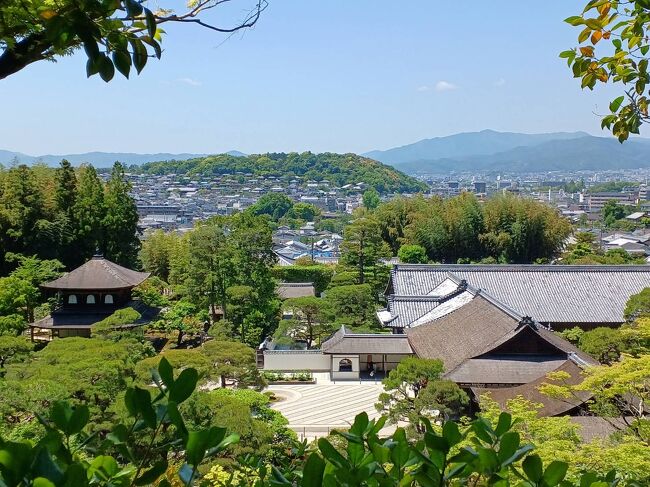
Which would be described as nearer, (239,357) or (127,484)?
(127,484)

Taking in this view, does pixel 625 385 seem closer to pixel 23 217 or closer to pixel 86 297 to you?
pixel 86 297

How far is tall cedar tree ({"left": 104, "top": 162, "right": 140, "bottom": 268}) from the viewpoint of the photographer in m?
22.7

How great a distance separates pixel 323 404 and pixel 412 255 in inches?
589

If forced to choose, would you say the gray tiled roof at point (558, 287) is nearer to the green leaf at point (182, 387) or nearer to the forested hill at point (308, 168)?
the green leaf at point (182, 387)

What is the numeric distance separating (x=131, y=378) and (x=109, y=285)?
8777 millimetres

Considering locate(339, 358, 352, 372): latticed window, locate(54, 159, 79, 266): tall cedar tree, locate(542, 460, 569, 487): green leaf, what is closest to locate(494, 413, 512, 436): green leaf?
locate(542, 460, 569, 487): green leaf

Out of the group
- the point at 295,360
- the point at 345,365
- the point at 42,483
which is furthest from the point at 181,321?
the point at 42,483

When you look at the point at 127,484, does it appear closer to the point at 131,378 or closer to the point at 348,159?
the point at 131,378

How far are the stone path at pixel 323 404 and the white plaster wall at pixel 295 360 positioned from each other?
4.01 feet

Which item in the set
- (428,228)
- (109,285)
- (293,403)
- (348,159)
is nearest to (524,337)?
(293,403)

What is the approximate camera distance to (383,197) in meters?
110

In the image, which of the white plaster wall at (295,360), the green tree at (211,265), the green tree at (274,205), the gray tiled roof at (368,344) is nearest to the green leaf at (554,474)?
the gray tiled roof at (368,344)

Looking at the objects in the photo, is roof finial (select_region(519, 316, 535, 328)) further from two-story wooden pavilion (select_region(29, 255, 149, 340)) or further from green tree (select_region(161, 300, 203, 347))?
two-story wooden pavilion (select_region(29, 255, 149, 340))

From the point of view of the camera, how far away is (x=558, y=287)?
64.1ft
